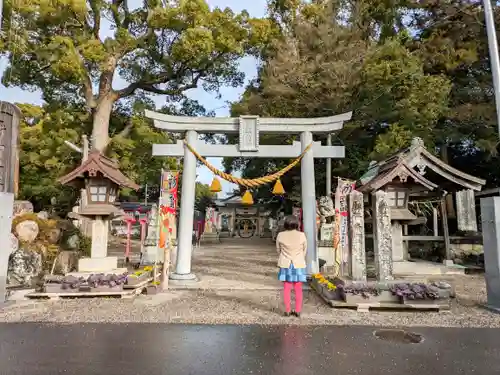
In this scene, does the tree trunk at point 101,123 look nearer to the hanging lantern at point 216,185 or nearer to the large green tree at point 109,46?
the large green tree at point 109,46

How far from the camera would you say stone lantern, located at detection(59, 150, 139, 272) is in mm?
8781

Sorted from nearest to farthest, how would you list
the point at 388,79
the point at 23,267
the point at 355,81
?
the point at 23,267 < the point at 388,79 < the point at 355,81

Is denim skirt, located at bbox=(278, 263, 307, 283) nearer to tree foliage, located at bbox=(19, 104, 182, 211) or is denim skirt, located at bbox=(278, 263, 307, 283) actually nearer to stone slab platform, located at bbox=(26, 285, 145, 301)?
stone slab platform, located at bbox=(26, 285, 145, 301)

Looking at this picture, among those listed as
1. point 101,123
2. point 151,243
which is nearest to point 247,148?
point 151,243

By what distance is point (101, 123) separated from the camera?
57.0 ft

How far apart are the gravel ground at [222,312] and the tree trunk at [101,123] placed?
11.4 metres

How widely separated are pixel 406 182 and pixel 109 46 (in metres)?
14.9

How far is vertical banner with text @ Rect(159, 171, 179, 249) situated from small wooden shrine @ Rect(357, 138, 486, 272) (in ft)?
17.7

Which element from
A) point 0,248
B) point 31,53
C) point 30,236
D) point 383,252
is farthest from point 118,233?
point 383,252

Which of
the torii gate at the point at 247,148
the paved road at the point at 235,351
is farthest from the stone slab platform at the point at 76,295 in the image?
the torii gate at the point at 247,148

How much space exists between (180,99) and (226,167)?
24.5ft

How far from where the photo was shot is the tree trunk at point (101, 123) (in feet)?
55.6

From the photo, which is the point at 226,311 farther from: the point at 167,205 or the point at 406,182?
the point at 406,182

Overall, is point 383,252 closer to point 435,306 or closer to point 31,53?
point 435,306
